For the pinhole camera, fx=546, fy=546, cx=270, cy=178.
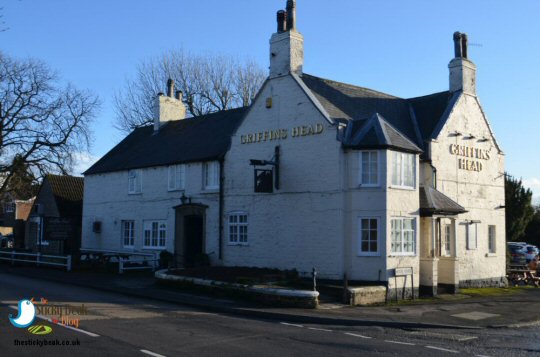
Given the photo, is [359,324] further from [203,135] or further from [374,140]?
[203,135]

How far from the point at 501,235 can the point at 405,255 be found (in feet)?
29.1

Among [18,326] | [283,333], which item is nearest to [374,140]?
[283,333]

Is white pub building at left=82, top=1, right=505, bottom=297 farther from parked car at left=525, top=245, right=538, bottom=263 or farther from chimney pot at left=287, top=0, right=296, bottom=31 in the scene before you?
parked car at left=525, top=245, right=538, bottom=263

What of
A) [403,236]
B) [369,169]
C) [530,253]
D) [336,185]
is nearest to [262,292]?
[336,185]

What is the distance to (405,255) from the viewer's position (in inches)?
810

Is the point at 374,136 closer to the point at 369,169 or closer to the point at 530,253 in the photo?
the point at 369,169

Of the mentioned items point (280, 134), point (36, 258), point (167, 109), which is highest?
point (167, 109)

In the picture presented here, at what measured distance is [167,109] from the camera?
3541cm

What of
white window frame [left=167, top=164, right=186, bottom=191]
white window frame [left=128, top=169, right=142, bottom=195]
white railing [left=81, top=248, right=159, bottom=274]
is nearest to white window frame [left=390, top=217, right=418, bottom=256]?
white window frame [left=167, top=164, right=186, bottom=191]

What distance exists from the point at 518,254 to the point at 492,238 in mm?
12340

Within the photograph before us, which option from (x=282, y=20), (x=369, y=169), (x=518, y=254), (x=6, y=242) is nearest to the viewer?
(x=369, y=169)

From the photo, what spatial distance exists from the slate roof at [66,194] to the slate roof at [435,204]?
87.1 feet

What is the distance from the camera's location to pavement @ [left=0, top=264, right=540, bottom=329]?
15117 millimetres

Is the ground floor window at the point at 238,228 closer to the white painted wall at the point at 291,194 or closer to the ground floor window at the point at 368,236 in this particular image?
the white painted wall at the point at 291,194
